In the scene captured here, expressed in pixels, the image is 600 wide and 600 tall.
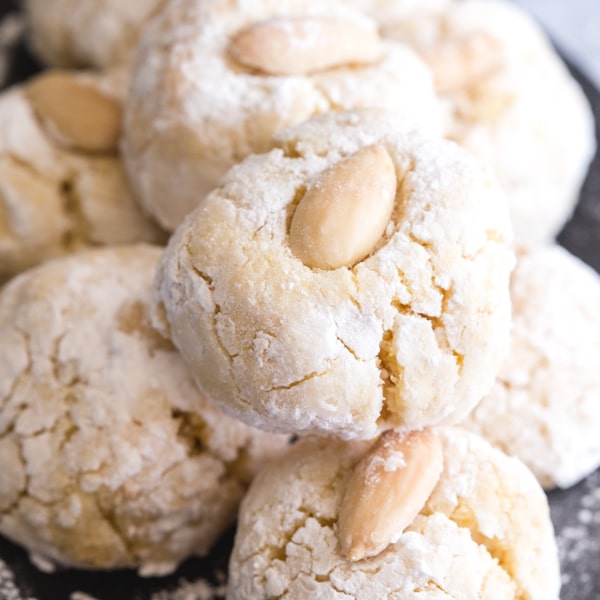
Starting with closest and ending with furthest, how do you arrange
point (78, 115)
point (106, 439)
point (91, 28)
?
point (106, 439) < point (78, 115) < point (91, 28)

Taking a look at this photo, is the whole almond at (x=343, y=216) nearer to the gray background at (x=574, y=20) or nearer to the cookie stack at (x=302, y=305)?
the cookie stack at (x=302, y=305)

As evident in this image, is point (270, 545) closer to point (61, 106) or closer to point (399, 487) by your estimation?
point (399, 487)

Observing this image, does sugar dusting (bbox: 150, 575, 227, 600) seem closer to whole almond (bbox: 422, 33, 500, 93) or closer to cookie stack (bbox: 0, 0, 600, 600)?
cookie stack (bbox: 0, 0, 600, 600)

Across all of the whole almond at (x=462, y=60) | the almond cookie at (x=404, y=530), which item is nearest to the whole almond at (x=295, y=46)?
the whole almond at (x=462, y=60)

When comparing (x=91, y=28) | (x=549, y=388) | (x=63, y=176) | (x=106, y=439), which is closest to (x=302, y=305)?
(x=106, y=439)

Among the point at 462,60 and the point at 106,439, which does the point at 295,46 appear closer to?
the point at 462,60

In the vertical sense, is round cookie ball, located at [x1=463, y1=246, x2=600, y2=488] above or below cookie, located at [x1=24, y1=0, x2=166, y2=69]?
above

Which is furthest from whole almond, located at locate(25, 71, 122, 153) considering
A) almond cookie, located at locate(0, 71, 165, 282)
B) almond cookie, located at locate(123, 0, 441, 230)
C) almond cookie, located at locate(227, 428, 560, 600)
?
almond cookie, located at locate(227, 428, 560, 600)
